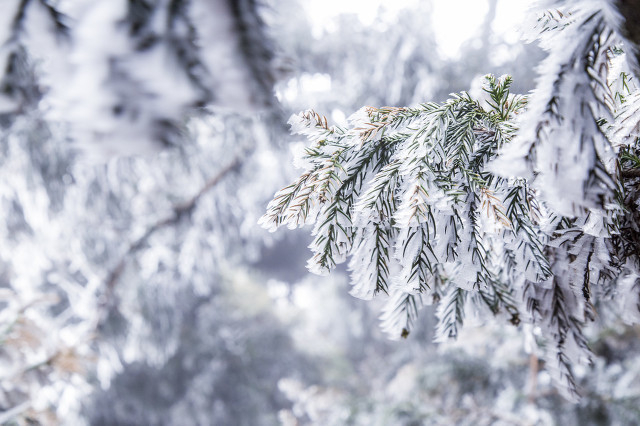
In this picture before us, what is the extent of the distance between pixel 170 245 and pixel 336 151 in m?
2.43

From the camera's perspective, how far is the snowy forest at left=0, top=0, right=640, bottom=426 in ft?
1.02

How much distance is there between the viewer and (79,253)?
2889 millimetres

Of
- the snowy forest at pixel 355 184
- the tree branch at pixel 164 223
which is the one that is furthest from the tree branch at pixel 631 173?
the tree branch at pixel 164 223

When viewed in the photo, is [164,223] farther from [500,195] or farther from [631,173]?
[631,173]

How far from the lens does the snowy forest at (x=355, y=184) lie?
0.31 metres

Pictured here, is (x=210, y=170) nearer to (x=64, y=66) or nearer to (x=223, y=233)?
(x=223, y=233)

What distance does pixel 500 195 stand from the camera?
656 millimetres

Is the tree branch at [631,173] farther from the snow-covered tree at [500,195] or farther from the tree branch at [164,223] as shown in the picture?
the tree branch at [164,223]

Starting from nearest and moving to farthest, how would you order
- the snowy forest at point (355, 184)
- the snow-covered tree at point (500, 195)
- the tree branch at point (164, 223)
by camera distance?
1. the snowy forest at point (355, 184)
2. the snow-covered tree at point (500, 195)
3. the tree branch at point (164, 223)

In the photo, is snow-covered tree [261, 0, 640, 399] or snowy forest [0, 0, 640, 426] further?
snow-covered tree [261, 0, 640, 399]

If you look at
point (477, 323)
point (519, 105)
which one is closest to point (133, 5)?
point (519, 105)

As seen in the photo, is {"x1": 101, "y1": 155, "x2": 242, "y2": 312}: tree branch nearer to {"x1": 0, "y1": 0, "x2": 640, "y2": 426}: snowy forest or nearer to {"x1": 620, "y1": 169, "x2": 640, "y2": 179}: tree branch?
{"x1": 0, "y1": 0, "x2": 640, "y2": 426}: snowy forest

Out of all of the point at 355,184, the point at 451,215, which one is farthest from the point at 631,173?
the point at 355,184

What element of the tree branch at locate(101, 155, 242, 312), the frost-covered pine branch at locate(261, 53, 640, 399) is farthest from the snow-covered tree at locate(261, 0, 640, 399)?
the tree branch at locate(101, 155, 242, 312)
